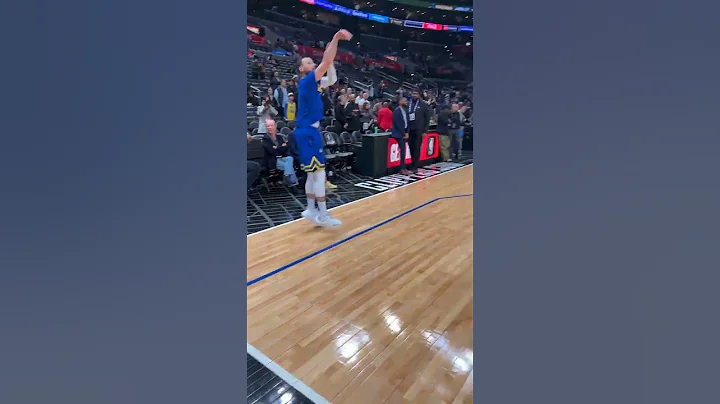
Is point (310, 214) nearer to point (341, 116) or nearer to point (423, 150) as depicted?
point (341, 116)

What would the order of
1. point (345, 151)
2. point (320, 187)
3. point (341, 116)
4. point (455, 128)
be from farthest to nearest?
point (455, 128)
point (341, 116)
point (345, 151)
point (320, 187)

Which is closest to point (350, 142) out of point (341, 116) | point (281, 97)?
point (341, 116)

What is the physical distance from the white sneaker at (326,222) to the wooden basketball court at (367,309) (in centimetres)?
9

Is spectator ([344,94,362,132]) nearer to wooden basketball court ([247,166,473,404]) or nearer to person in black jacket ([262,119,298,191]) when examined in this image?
person in black jacket ([262,119,298,191])

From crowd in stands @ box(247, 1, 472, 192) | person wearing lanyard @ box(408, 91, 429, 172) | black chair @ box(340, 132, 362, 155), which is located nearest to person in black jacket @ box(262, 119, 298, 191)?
crowd in stands @ box(247, 1, 472, 192)

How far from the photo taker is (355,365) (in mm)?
1655

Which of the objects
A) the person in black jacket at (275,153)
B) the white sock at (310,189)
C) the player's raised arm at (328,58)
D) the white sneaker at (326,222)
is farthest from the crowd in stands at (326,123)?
the player's raised arm at (328,58)

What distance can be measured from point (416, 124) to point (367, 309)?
5.16 m

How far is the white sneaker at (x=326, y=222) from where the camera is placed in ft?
12.3

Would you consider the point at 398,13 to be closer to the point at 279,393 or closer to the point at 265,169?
the point at 265,169

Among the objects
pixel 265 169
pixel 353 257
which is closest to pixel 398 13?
pixel 265 169

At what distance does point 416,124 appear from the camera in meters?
6.95

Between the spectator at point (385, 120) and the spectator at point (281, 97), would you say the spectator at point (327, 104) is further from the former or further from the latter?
the spectator at point (385, 120)
